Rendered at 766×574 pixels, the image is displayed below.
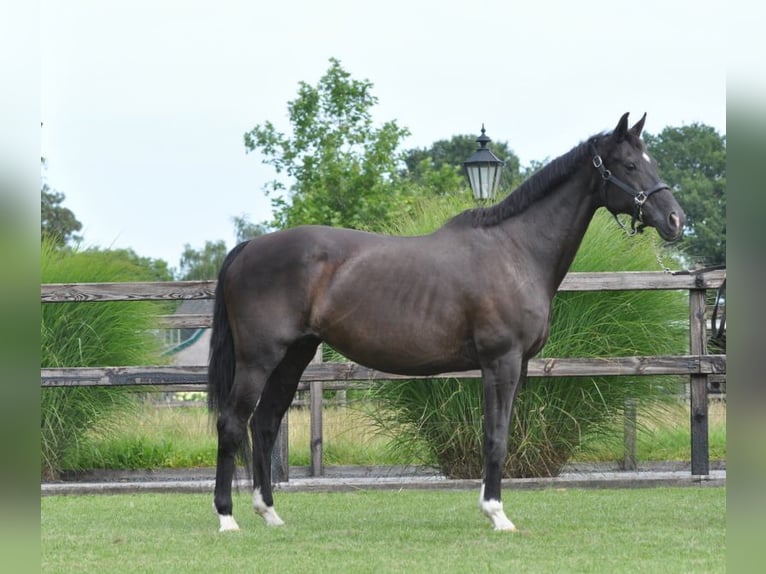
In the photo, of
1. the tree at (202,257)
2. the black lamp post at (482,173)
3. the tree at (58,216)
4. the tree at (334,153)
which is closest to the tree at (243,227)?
the tree at (202,257)

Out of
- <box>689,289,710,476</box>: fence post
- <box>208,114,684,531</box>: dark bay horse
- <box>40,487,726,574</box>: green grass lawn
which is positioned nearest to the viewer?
<box>40,487,726,574</box>: green grass lawn

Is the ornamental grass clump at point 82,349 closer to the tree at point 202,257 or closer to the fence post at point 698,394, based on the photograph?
the fence post at point 698,394

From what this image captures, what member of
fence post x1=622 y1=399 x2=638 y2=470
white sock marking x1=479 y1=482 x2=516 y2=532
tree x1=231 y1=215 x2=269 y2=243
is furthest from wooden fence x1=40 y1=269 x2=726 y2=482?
tree x1=231 y1=215 x2=269 y2=243

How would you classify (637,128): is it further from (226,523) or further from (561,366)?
(226,523)

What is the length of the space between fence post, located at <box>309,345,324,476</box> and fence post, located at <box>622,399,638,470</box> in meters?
2.25

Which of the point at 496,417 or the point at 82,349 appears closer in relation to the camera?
the point at 496,417

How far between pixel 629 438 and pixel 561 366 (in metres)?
1.16

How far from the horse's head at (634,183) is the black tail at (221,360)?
198 centimetres

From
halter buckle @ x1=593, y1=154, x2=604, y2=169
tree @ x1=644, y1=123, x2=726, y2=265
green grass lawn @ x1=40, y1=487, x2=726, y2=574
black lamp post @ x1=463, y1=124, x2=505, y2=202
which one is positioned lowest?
green grass lawn @ x1=40, y1=487, x2=726, y2=574

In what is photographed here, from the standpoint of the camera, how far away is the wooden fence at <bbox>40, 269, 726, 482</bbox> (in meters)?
6.62

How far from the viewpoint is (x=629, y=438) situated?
23.9 ft

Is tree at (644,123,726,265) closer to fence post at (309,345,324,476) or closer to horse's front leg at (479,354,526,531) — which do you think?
fence post at (309,345,324,476)

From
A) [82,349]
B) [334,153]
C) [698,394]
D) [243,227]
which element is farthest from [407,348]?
[243,227]
